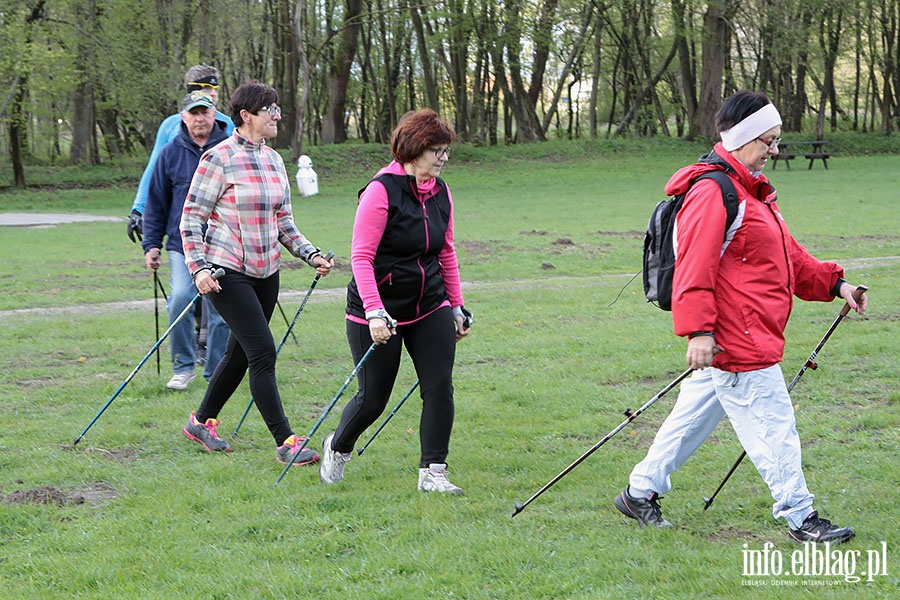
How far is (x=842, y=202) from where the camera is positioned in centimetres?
2281

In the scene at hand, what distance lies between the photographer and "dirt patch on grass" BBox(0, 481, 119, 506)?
5430mm

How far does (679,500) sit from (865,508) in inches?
34.6

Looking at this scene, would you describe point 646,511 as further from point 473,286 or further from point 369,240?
point 473,286

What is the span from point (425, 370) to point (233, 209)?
1.61 m

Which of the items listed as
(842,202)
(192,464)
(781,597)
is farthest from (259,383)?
(842,202)

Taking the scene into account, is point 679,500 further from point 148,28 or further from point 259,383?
point 148,28

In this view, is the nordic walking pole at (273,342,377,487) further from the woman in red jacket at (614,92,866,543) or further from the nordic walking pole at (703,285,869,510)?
the nordic walking pole at (703,285,869,510)

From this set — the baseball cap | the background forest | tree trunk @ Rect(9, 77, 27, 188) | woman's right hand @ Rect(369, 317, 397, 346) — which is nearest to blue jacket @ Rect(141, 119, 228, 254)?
the baseball cap

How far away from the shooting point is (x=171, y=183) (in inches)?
295

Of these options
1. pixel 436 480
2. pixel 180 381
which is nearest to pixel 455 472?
pixel 436 480

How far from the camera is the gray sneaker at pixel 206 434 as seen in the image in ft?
21.0

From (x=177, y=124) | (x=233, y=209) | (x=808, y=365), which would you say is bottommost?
(x=808, y=365)

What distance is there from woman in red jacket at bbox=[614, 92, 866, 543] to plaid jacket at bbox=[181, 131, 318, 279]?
Result: 8.53ft

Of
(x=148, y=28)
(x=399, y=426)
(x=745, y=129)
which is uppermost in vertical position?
(x=148, y=28)
